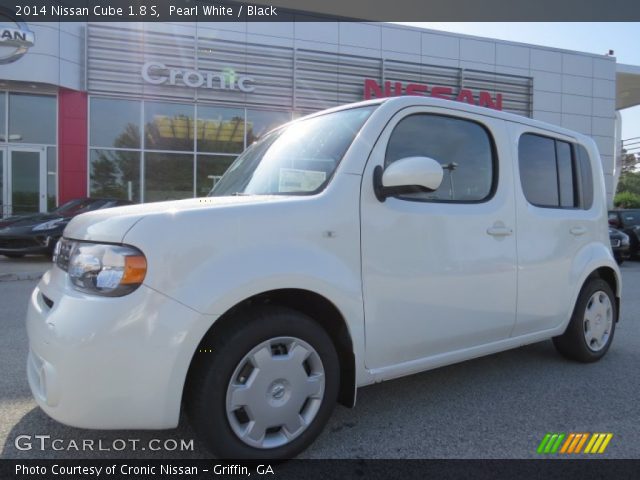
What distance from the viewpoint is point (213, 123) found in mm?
16188

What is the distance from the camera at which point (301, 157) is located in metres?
2.78

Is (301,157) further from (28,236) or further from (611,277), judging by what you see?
(28,236)

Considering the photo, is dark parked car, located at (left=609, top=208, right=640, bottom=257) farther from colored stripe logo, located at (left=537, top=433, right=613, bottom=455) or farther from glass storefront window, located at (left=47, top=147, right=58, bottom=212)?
glass storefront window, located at (left=47, top=147, right=58, bottom=212)

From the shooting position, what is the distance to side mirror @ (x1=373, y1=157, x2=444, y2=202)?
2420mm

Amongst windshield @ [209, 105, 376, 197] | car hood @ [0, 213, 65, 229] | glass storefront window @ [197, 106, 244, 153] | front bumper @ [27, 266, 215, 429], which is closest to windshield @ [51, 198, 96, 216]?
car hood @ [0, 213, 65, 229]

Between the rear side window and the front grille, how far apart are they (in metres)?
2.81

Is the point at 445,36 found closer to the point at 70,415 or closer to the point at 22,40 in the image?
the point at 22,40

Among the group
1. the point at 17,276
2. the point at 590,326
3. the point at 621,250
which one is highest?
the point at 621,250

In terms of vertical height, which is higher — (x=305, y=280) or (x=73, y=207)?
(x=73, y=207)

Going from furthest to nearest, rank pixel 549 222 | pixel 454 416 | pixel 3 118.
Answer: pixel 3 118, pixel 549 222, pixel 454 416

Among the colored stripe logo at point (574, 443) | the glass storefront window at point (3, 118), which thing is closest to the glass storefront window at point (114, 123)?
the glass storefront window at point (3, 118)

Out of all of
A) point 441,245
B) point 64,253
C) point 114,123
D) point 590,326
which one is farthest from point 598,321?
Result: point 114,123

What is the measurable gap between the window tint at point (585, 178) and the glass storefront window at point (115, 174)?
13859mm

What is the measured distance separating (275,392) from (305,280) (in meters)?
0.54
